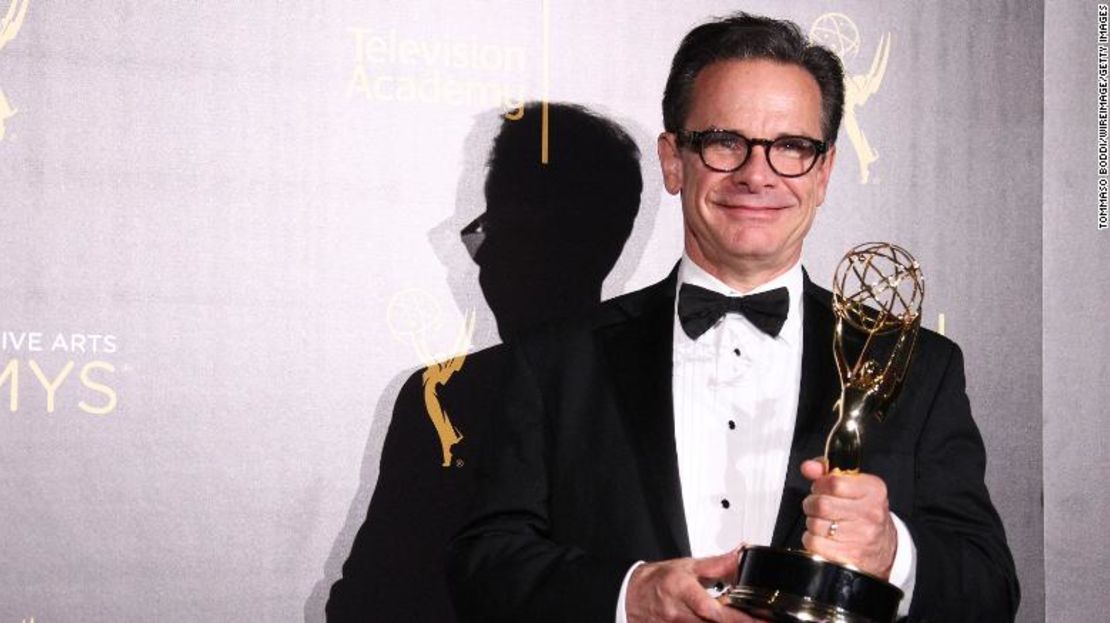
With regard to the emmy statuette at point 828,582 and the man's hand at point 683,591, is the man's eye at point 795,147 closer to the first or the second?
the emmy statuette at point 828,582

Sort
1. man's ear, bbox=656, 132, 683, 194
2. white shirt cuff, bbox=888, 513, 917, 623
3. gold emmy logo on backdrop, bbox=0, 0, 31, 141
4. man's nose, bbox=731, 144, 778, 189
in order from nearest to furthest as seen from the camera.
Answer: white shirt cuff, bbox=888, 513, 917, 623, man's nose, bbox=731, 144, 778, 189, man's ear, bbox=656, 132, 683, 194, gold emmy logo on backdrop, bbox=0, 0, 31, 141

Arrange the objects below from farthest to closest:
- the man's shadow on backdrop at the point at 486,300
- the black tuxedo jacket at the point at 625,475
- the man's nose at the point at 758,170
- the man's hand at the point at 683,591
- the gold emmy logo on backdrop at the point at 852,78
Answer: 1. the gold emmy logo on backdrop at the point at 852,78
2. the man's shadow on backdrop at the point at 486,300
3. the man's nose at the point at 758,170
4. the black tuxedo jacket at the point at 625,475
5. the man's hand at the point at 683,591

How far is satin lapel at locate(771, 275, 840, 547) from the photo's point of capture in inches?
68.6

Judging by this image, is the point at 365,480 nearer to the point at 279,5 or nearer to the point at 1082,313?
the point at 279,5

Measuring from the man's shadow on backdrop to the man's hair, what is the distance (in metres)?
0.46

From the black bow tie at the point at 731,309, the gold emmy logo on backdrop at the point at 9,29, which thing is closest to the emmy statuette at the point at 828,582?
the black bow tie at the point at 731,309

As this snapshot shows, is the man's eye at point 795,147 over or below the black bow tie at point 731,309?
over

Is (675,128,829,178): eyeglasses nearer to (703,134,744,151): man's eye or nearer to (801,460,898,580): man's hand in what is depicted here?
(703,134,744,151): man's eye

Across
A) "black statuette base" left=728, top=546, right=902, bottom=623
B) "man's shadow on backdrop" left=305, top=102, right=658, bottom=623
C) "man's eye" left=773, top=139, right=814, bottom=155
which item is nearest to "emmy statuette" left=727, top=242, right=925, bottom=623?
"black statuette base" left=728, top=546, right=902, bottom=623

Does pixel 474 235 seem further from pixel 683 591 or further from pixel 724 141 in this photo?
pixel 683 591

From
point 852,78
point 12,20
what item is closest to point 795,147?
point 852,78

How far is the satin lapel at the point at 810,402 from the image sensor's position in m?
1.74

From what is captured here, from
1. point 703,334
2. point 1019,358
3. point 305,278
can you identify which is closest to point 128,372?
point 305,278

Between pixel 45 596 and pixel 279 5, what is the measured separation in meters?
1.21
